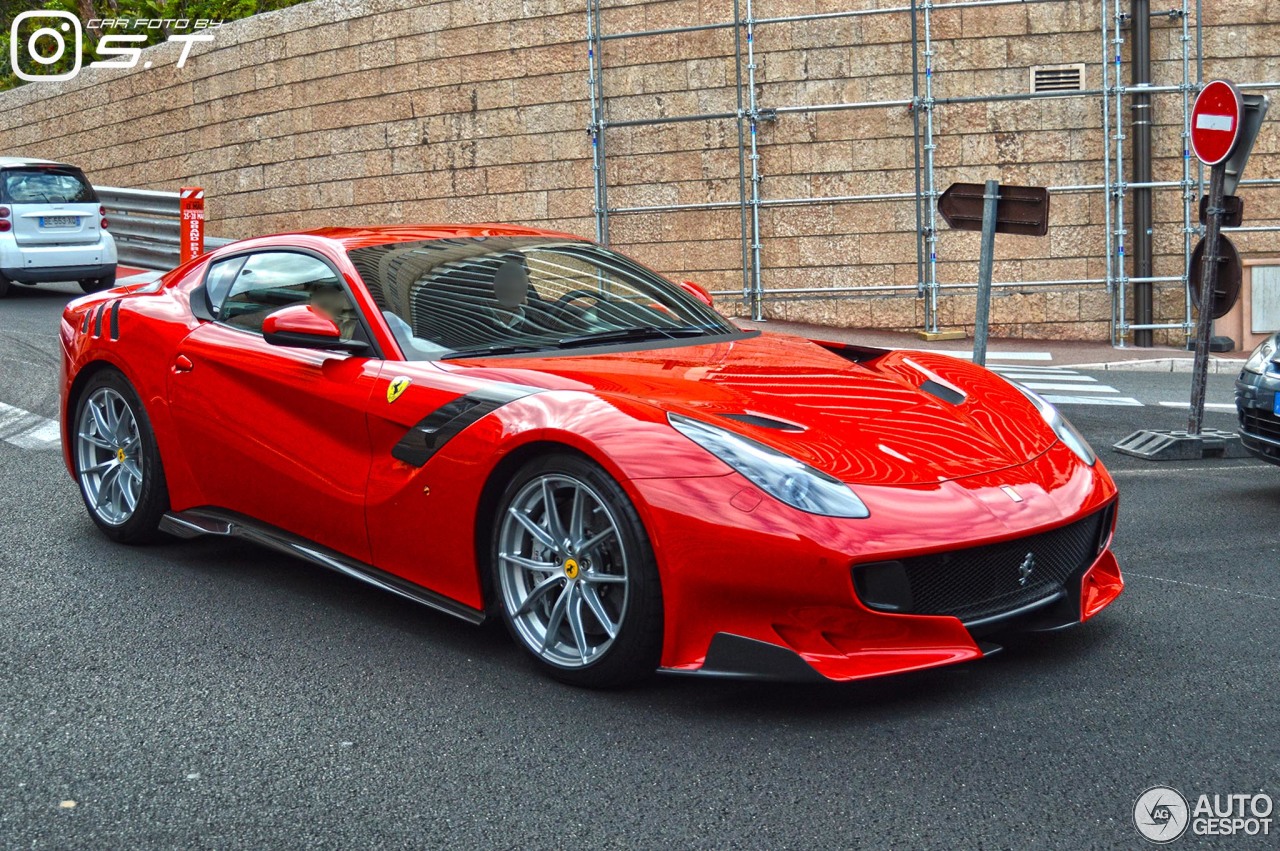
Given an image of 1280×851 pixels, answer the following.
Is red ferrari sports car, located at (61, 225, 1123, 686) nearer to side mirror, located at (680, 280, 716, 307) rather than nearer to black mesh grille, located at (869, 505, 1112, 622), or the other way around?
black mesh grille, located at (869, 505, 1112, 622)

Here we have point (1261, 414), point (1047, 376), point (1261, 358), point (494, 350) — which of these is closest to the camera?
point (494, 350)

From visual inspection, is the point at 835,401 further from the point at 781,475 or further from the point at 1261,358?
the point at 1261,358

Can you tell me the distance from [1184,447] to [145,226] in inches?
609

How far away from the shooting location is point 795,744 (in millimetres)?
3572

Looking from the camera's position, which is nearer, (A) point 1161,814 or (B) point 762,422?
(A) point 1161,814

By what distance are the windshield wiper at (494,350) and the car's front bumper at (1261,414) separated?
367 centimetres

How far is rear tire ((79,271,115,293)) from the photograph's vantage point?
17531 millimetres

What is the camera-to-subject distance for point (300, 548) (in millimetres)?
4820

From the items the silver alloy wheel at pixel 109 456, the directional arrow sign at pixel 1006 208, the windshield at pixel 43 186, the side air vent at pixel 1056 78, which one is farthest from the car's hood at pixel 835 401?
the windshield at pixel 43 186

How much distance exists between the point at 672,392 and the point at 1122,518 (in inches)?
117

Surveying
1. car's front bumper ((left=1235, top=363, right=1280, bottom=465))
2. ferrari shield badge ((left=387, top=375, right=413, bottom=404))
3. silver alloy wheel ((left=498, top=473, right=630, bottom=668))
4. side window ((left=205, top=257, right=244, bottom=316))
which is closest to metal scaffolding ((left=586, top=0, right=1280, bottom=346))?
car's front bumper ((left=1235, top=363, right=1280, bottom=465))

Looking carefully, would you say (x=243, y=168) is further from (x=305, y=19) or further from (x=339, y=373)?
(x=339, y=373)

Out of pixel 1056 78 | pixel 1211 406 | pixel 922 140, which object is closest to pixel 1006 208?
pixel 1211 406

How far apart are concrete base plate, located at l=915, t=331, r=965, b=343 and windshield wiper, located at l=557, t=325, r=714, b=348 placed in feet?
35.7
